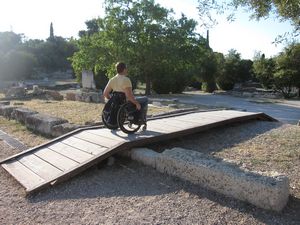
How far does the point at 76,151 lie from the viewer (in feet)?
19.5

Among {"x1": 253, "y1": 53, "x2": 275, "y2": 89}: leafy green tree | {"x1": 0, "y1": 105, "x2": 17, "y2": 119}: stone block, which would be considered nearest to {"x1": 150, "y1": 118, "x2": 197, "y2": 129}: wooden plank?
{"x1": 0, "y1": 105, "x2": 17, "y2": 119}: stone block

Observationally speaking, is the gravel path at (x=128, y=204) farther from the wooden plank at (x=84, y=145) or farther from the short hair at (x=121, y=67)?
the short hair at (x=121, y=67)

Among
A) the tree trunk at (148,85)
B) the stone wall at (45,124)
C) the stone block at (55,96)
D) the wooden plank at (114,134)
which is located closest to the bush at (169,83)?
the tree trunk at (148,85)

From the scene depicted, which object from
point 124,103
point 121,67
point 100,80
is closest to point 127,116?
point 124,103

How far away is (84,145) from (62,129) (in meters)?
2.33

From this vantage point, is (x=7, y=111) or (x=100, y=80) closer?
(x=7, y=111)

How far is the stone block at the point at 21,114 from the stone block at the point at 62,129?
2.06 metres

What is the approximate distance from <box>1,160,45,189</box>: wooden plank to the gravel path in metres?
0.12

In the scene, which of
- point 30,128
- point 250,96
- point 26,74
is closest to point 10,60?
point 26,74

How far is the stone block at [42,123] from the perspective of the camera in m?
8.83

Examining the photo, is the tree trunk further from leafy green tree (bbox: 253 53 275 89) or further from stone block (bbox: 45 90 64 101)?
leafy green tree (bbox: 253 53 275 89)

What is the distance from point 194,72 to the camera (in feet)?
97.6

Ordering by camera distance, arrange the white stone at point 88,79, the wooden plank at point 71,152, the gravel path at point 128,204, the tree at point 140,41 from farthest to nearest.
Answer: the white stone at point 88,79 → the tree at point 140,41 → the wooden plank at point 71,152 → the gravel path at point 128,204

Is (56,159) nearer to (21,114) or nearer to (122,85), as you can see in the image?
(122,85)
